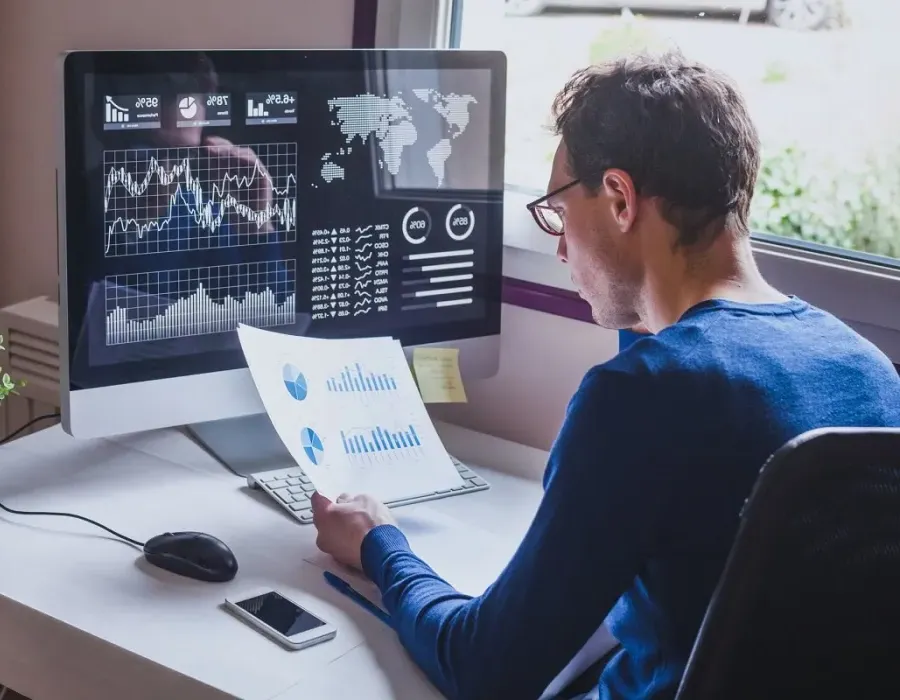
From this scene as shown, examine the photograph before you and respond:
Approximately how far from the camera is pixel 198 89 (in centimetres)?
142

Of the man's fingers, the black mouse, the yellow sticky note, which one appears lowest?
the black mouse

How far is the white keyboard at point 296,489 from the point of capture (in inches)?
56.7

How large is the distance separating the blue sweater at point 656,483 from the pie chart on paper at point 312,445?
376 mm

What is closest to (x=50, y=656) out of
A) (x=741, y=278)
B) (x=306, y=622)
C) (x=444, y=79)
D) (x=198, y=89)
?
(x=306, y=622)

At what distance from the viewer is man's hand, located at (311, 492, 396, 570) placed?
4.31 ft

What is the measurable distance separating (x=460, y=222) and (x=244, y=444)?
1.43ft

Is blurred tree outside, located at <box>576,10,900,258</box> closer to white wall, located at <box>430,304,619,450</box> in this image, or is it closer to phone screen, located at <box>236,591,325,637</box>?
white wall, located at <box>430,304,619,450</box>

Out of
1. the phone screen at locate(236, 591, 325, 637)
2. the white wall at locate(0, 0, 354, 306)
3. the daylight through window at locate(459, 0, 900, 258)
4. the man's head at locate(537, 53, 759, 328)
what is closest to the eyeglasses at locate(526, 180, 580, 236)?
the man's head at locate(537, 53, 759, 328)

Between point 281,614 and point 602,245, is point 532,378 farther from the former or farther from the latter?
point 281,614

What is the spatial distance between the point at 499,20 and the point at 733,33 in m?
0.41

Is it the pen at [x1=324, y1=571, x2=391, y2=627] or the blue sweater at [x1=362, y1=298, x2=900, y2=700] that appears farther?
the pen at [x1=324, y1=571, x2=391, y2=627]

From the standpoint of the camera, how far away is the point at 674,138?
1.17 m

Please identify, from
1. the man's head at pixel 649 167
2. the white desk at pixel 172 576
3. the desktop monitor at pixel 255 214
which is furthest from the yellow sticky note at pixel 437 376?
the man's head at pixel 649 167

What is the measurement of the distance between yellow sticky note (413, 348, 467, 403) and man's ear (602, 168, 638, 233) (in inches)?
20.3
